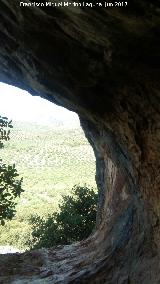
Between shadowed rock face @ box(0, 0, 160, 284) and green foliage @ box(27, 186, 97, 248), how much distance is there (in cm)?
786

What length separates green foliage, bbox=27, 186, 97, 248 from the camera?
22500 mm

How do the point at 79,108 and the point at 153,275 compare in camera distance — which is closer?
the point at 153,275

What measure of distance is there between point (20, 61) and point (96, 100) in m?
2.23

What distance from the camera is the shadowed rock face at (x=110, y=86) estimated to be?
7.25 meters

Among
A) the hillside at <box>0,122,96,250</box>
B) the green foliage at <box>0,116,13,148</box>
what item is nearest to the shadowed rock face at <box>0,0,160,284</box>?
the green foliage at <box>0,116,13,148</box>

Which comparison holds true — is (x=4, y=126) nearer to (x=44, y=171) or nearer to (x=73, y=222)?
(x=73, y=222)

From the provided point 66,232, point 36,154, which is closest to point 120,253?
point 66,232

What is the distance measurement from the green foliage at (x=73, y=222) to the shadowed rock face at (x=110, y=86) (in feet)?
25.8

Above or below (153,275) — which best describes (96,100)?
above

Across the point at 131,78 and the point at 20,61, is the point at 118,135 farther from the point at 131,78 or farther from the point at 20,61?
the point at 20,61

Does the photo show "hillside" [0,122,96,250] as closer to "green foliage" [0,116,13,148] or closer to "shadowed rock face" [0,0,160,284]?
"green foliage" [0,116,13,148]

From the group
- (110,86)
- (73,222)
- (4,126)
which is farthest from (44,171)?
(110,86)

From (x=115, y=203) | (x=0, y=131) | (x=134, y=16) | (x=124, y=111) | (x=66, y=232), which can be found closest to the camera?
(x=134, y=16)

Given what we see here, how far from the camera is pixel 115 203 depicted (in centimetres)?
1588
